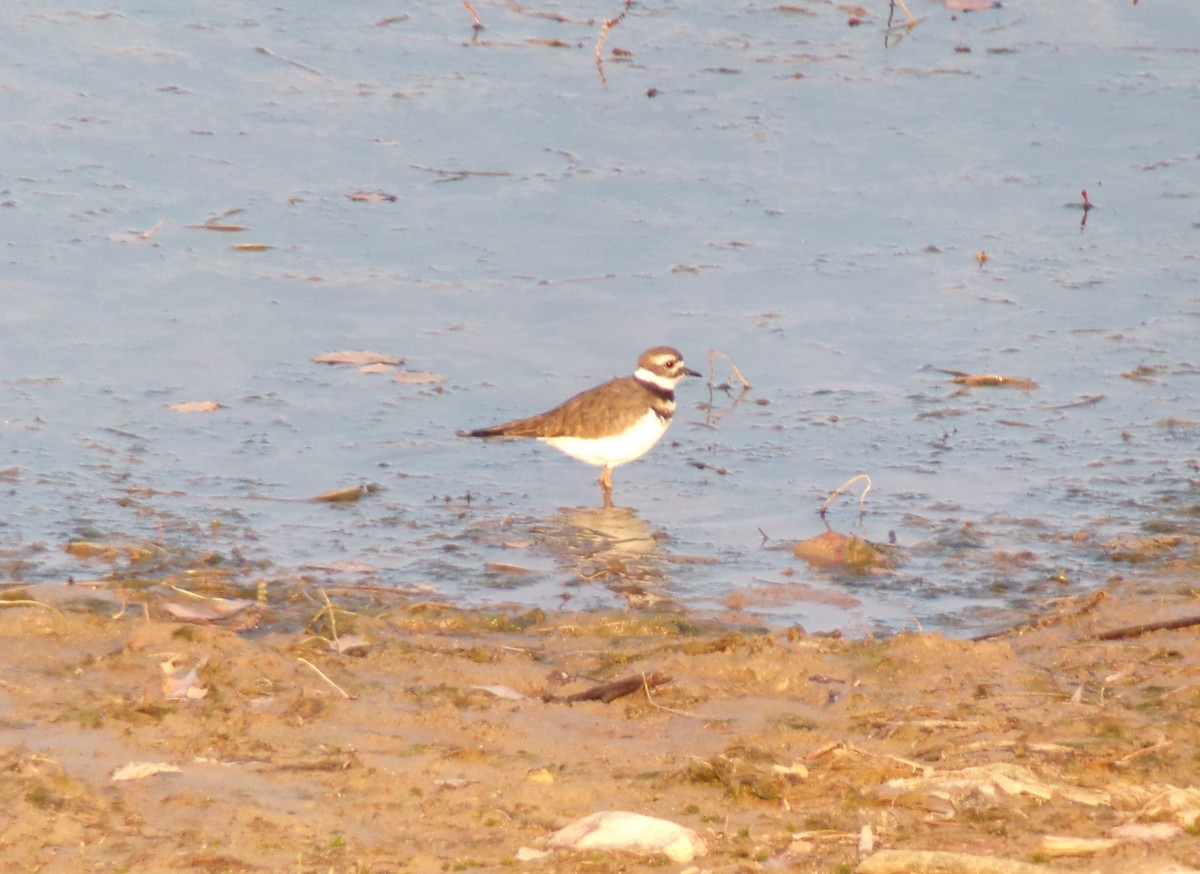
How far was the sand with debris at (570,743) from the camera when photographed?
3.87 metres

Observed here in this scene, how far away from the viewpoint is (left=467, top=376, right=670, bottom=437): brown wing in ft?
26.7

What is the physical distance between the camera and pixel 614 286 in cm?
1032

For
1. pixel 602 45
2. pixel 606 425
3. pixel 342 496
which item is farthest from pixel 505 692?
pixel 602 45

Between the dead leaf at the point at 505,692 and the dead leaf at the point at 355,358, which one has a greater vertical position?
the dead leaf at the point at 505,692

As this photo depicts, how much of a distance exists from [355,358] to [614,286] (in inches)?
74.1

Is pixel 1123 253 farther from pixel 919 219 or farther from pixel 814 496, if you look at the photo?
pixel 814 496

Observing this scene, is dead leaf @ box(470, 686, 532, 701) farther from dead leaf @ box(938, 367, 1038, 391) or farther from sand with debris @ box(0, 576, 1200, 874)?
dead leaf @ box(938, 367, 1038, 391)

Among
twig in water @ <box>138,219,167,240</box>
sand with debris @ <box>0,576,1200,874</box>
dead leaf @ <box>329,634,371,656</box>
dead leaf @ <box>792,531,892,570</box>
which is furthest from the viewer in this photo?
twig in water @ <box>138,219,167,240</box>

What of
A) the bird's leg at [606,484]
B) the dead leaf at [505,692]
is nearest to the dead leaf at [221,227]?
the bird's leg at [606,484]

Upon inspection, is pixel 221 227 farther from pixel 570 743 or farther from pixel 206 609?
pixel 570 743

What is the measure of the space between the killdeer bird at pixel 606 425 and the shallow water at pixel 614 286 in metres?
0.20

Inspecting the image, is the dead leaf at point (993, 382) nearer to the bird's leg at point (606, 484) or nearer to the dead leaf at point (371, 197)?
the bird's leg at point (606, 484)

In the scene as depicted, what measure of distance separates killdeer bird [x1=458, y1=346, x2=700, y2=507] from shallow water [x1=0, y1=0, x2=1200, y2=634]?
203 mm

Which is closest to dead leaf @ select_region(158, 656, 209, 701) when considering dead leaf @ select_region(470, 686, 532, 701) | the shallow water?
dead leaf @ select_region(470, 686, 532, 701)
